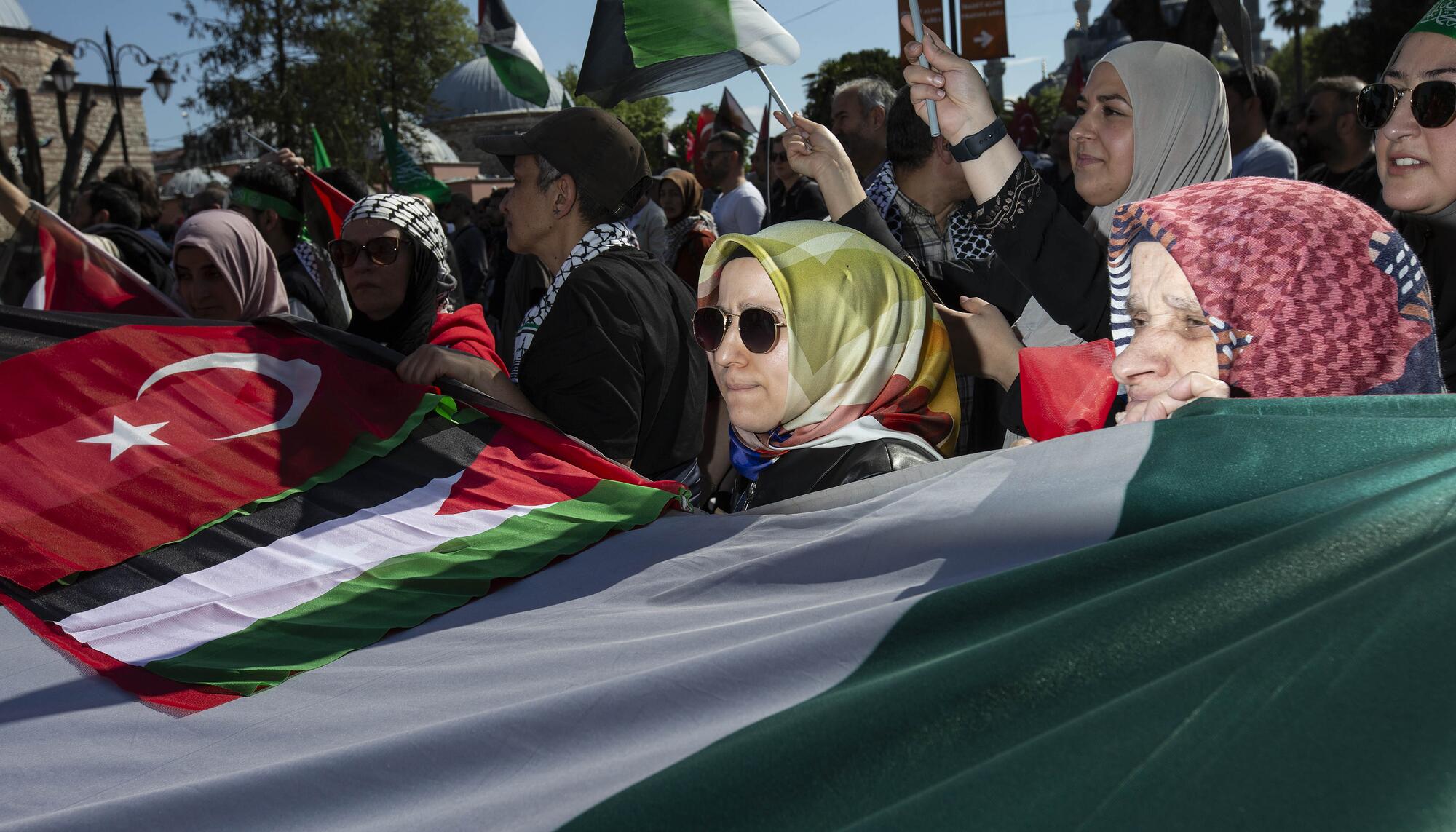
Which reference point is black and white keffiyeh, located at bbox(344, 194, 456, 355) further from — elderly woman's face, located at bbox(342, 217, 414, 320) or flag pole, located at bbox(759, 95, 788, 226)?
flag pole, located at bbox(759, 95, 788, 226)

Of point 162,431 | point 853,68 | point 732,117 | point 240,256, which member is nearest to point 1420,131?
point 162,431

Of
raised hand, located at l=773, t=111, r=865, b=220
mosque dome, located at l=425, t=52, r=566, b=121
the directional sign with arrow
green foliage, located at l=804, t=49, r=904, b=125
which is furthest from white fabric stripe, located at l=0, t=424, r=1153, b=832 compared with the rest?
mosque dome, located at l=425, t=52, r=566, b=121

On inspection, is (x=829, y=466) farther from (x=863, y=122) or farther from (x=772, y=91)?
(x=863, y=122)

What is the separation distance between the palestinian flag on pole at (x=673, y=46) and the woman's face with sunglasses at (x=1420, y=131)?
1.61 meters

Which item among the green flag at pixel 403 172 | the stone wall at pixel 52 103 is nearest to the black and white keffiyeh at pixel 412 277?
the green flag at pixel 403 172

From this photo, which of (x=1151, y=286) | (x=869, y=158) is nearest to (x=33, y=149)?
(x=869, y=158)

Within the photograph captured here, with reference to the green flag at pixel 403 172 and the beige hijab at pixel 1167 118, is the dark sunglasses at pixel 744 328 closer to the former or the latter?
the beige hijab at pixel 1167 118

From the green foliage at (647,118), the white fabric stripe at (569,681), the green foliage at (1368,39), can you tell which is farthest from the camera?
the green foliage at (647,118)

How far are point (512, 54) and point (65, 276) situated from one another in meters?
3.80

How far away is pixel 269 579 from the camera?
2555 millimetres

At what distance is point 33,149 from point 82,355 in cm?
1322

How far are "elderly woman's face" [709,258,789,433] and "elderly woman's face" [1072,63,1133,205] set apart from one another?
1.06m

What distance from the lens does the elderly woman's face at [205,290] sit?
183 inches

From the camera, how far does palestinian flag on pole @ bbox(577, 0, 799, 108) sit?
11.0ft
